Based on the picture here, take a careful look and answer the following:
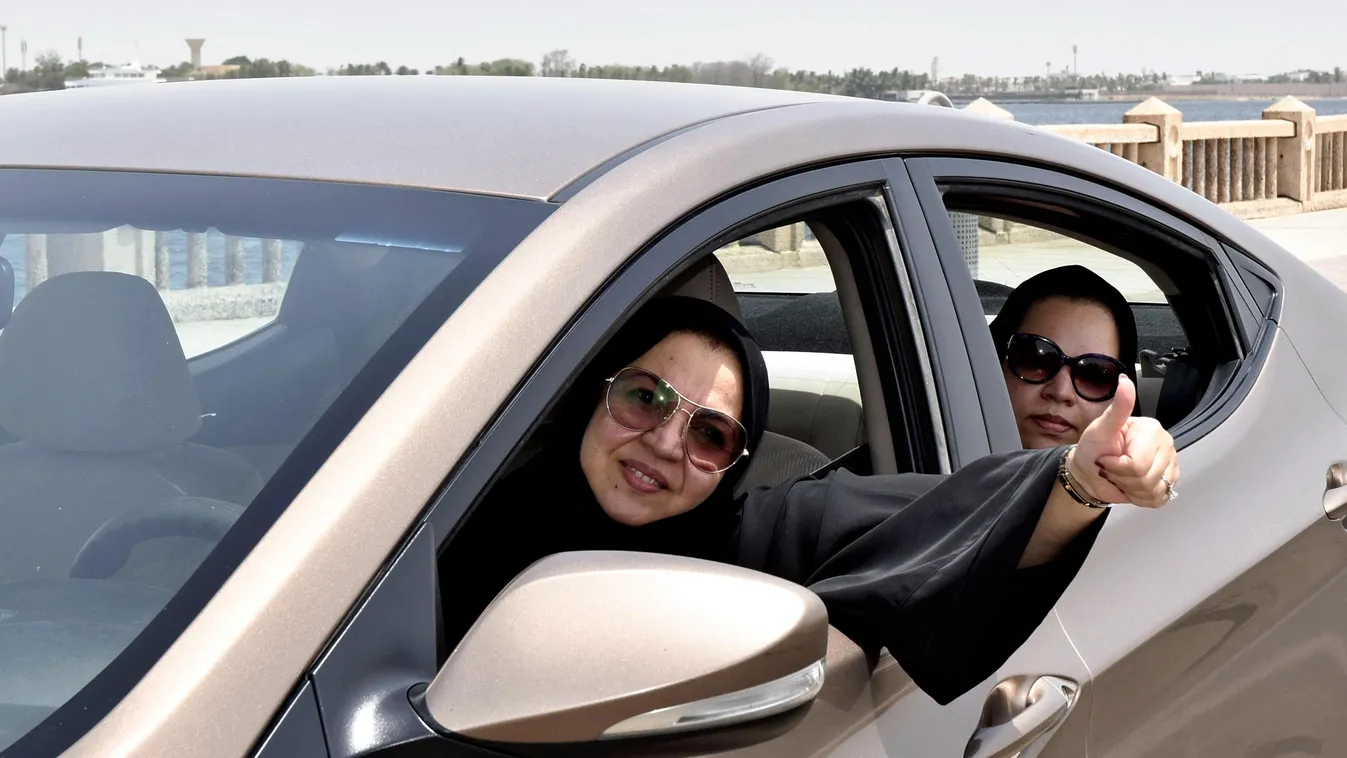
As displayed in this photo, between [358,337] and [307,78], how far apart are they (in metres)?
0.86

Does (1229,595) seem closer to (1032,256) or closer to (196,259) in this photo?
(1032,256)

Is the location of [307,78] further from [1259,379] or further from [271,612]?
[1259,379]

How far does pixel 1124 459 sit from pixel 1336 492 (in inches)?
45.4

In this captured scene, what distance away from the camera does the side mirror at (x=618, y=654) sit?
1130 millimetres

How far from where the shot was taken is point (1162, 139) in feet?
56.5

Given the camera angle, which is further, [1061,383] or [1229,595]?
[1061,383]

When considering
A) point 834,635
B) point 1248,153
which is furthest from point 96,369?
point 1248,153

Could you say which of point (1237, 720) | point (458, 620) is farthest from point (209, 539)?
point (1237, 720)

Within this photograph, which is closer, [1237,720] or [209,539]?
[209,539]

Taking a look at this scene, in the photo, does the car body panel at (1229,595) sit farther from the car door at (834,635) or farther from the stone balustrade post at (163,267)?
the stone balustrade post at (163,267)

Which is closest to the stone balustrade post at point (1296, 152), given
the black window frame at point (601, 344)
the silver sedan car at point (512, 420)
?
the silver sedan car at point (512, 420)

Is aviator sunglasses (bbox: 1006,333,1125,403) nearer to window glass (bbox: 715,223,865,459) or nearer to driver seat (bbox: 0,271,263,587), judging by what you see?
window glass (bbox: 715,223,865,459)

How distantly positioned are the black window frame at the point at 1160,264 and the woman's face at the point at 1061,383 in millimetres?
155

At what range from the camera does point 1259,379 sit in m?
2.41
